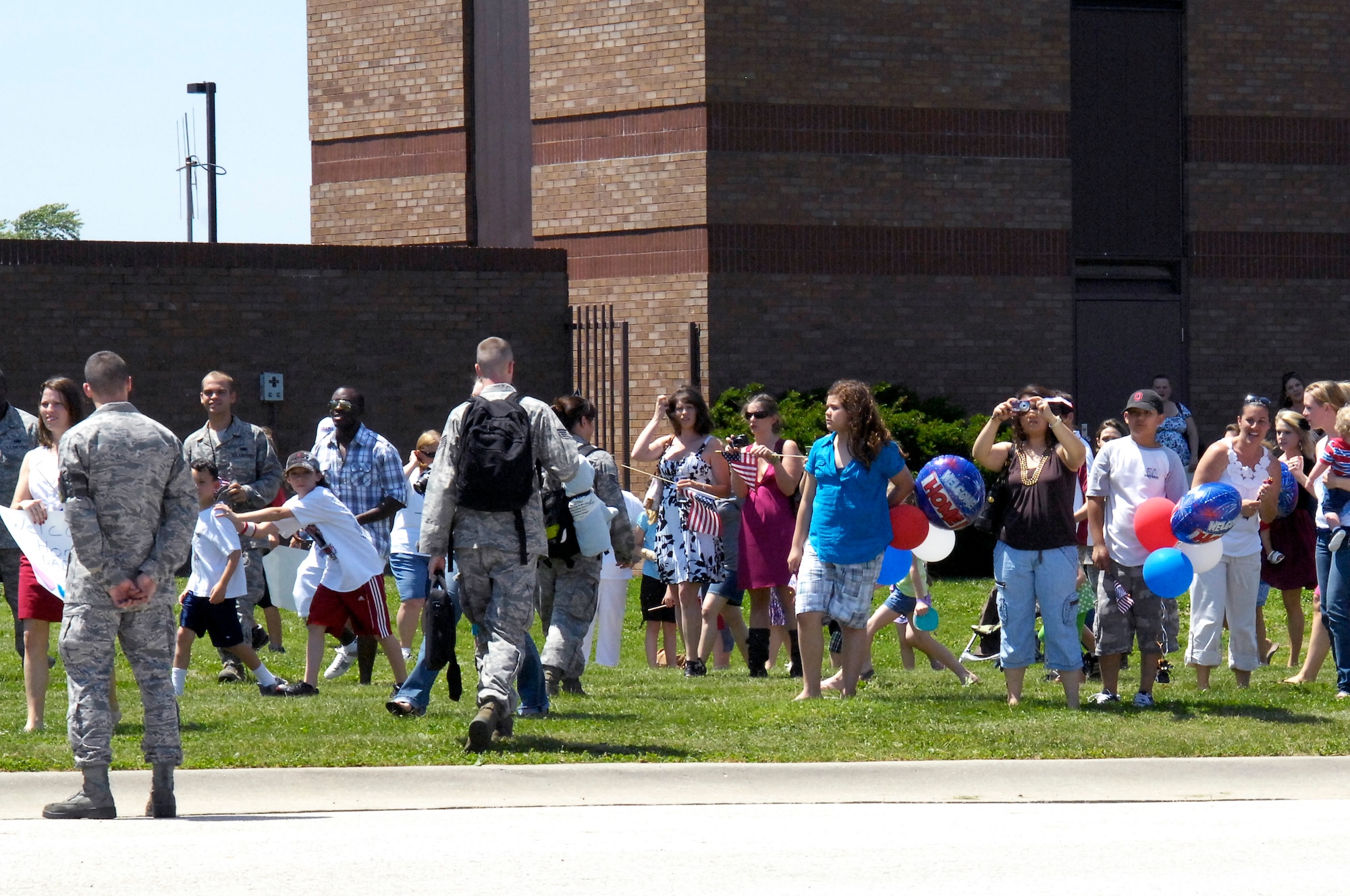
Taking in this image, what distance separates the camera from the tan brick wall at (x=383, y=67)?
2214cm

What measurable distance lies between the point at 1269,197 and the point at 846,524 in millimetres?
13333

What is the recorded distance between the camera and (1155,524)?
9.95 m

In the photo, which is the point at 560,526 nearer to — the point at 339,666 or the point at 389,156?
the point at 339,666

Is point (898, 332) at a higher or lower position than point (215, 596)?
higher

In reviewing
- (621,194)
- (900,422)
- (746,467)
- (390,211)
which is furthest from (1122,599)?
(390,211)

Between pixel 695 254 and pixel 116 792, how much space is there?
1259cm

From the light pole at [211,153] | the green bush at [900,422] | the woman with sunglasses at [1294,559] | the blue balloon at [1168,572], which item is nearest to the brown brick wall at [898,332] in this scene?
the green bush at [900,422]

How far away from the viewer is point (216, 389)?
12000 mm

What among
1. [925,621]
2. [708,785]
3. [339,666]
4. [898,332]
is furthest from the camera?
[898,332]

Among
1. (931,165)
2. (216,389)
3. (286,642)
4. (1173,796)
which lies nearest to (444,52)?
(931,165)

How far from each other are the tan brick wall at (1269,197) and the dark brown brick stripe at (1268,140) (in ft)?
0.32

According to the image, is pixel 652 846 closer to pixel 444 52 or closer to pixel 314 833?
pixel 314 833

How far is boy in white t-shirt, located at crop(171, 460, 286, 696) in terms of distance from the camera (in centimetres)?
1077

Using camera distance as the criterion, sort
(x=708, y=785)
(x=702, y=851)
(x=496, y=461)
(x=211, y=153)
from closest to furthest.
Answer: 1. (x=702, y=851)
2. (x=708, y=785)
3. (x=496, y=461)
4. (x=211, y=153)
